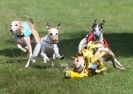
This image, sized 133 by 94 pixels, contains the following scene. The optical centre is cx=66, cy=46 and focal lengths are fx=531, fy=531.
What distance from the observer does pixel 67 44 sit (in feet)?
70.1

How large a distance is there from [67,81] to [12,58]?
191 inches

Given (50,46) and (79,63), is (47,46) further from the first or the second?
(79,63)

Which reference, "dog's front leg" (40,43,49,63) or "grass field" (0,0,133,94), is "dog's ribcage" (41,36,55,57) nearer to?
"dog's front leg" (40,43,49,63)

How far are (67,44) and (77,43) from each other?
1.94 ft

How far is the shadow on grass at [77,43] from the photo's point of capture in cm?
1788

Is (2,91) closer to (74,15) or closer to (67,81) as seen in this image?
(67,81)

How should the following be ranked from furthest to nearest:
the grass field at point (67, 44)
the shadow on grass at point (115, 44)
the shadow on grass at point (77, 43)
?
the shadow on grass at point (115, 44), the shadow on grass at point (77, 43), the grass field at point (67, 44)

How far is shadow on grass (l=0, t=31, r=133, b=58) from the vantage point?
17.9 metres

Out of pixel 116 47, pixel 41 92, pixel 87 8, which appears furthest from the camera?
pixel 87 8

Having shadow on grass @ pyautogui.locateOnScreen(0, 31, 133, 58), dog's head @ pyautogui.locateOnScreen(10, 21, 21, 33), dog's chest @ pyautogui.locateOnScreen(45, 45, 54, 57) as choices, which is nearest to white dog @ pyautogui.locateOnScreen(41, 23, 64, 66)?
dog's chest @ pyautogui.locateOnScreen(45, 45, 54, 57)

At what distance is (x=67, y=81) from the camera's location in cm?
1202

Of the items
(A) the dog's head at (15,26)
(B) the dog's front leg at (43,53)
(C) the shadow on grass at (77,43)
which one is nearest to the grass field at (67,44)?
(C) the shadow on grass at (77,43)

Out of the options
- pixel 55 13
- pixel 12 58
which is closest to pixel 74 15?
pixel 55 13

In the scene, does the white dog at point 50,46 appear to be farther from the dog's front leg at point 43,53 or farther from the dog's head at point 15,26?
the dog's head at point 15,26
